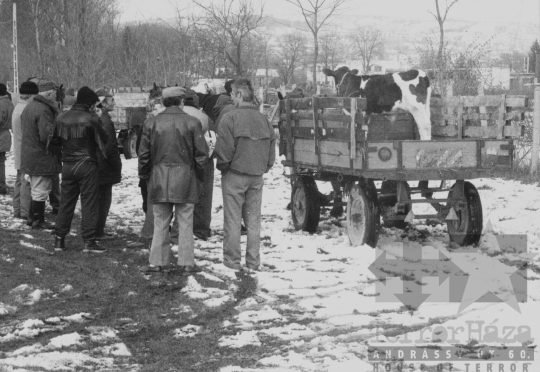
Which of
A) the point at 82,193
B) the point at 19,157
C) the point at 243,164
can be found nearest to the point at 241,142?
the point at 243,164

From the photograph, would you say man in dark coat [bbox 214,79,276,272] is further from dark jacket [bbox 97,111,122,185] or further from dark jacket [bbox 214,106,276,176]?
dark jacket [bbox 97,111,122,185]

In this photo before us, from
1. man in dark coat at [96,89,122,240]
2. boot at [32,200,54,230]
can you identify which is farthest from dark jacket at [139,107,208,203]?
boot at [32,200,54,230]

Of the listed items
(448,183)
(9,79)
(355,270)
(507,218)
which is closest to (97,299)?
(355,270)

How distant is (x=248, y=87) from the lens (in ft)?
27.7

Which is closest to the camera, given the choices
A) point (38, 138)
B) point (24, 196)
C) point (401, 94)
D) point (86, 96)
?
point (86, 96)

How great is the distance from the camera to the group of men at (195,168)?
8109 millimetres

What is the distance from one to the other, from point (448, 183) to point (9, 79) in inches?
2133

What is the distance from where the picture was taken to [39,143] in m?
10.8

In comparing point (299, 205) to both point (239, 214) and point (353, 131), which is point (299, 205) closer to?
point (353, 131)

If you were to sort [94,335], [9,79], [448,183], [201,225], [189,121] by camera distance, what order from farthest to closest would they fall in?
[9,79] < [448,183] < [201,225] < [189,121] < [94,335]

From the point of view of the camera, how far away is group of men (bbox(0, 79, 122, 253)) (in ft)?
30.4

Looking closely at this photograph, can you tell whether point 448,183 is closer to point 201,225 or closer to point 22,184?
point 201,225

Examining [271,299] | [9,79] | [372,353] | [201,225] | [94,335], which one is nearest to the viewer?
[372,353]

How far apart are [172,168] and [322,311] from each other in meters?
2.28
